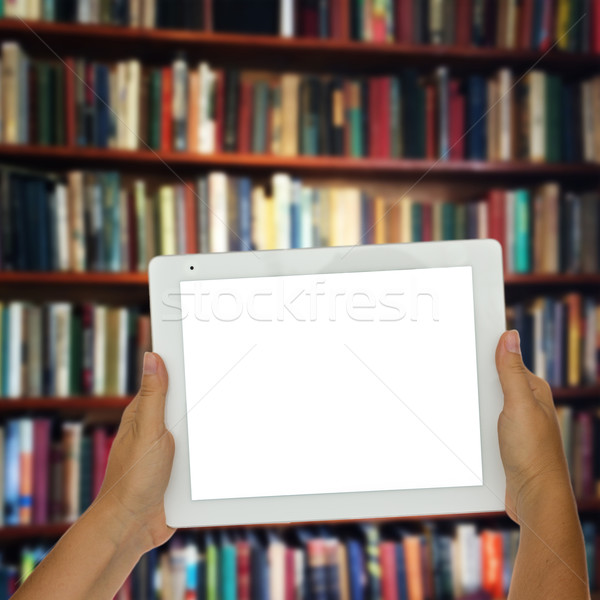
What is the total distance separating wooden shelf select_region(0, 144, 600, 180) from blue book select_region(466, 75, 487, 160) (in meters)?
0.05

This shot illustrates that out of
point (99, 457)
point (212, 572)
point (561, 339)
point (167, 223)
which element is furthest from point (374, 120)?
point (212, 572)

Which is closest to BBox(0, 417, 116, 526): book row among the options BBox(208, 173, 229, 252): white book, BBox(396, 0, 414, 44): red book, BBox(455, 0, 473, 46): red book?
BBox(208, 173, 229, 252): white book

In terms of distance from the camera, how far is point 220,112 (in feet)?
4.18

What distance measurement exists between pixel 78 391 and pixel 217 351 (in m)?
0.74

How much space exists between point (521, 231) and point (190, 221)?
0.89 m

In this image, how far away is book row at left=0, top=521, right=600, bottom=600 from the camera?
1.21 m

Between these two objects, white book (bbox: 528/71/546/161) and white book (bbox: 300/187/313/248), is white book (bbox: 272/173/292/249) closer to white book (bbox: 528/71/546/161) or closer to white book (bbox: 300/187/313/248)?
white book (bbox: 300/187/313/248)

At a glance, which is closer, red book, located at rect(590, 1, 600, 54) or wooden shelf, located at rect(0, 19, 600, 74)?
wooden shelf, located at rect(0, 19, 600, 74)

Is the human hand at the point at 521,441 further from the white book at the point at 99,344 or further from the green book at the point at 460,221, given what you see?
the white book at the point at 99,344

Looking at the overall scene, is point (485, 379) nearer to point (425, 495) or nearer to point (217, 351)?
point (425, 495)

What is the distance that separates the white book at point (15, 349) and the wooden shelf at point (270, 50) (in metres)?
0.70

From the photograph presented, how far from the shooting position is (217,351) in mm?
675

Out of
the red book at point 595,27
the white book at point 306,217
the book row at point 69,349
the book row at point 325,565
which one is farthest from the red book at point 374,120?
the book row at point 325,565

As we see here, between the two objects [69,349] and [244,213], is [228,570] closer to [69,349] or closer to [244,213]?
[69,349]
